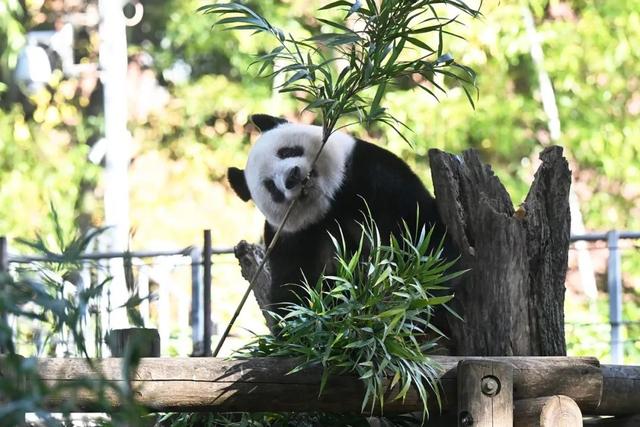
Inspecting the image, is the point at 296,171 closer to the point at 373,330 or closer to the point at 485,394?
the point at 373,330

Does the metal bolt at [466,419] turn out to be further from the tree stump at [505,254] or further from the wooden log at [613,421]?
the wooden log at [613,421]

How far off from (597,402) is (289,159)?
5.38 ft

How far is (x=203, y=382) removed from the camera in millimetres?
3516

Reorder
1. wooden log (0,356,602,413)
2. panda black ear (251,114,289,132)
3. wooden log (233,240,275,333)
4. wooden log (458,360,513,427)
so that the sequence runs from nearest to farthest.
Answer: wooden log (0,356,602,413) → wooden log (458,360,513,427) → panda black ear (251,114,289,132) → wooden log (233,240,275,333)

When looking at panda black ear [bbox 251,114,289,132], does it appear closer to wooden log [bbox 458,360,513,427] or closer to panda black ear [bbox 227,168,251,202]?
panda black ear [bbox 227,168,251,202]

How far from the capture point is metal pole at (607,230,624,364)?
23.5ft

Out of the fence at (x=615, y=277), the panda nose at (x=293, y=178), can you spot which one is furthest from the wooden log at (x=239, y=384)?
the fence at (x=615, y=277)

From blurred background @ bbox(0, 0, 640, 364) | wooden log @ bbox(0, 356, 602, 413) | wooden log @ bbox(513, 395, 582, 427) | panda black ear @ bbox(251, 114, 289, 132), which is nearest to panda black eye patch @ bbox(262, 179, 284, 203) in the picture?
panda black ear @ bbox(251, 114, 289, 132)

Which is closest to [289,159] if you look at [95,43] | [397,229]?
[397,229]

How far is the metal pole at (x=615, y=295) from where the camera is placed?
716 centimetres

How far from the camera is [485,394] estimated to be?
3588 mm

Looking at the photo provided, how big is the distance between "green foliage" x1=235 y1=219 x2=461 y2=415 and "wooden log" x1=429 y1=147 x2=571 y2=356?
0.50m

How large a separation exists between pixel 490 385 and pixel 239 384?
0.81 metres

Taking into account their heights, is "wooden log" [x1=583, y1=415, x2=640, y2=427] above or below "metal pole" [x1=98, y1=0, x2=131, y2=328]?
below
